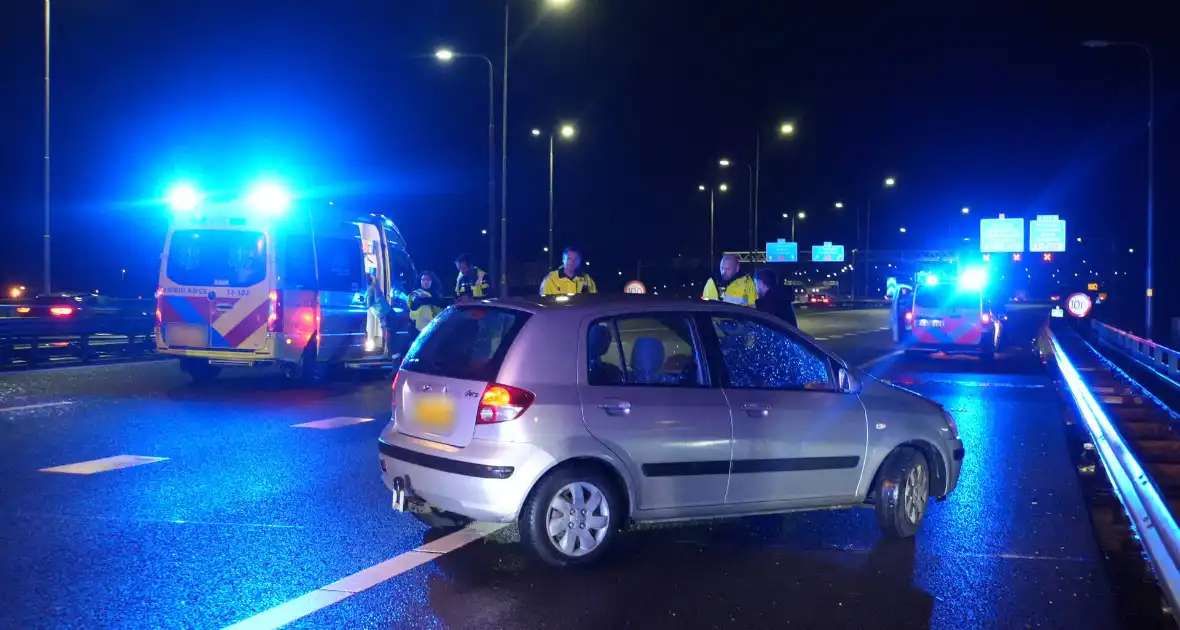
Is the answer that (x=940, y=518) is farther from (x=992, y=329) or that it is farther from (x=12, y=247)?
(x=12, y=247)

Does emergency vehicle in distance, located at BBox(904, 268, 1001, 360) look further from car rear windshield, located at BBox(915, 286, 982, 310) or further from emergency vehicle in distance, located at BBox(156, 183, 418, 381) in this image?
→ emergency vehicle in distance, located at BBox(156, 183, 418, 381)

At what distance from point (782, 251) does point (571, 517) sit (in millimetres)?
57196

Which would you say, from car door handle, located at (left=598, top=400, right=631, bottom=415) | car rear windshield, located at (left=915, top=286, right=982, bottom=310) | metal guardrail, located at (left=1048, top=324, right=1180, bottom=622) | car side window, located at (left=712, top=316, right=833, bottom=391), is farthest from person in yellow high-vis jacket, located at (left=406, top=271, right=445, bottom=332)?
car door handle, located at (left=598, top=400, right=631, bottom=415)

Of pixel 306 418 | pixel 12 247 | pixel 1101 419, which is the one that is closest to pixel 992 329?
pixel 1101 419

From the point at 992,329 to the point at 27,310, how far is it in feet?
60.1

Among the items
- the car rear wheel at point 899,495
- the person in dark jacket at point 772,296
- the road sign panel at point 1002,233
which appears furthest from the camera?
the road sign panel at point 1002,233

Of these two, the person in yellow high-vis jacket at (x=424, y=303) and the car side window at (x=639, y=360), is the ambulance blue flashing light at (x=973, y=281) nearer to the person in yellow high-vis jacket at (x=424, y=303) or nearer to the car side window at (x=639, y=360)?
the person in yellow high-vis jacket at (x=424, y=303)

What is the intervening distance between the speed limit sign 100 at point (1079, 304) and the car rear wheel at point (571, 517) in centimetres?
3537

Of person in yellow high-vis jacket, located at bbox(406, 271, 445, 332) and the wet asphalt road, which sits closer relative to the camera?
the wet asphalt road

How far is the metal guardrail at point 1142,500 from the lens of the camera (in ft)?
17.3

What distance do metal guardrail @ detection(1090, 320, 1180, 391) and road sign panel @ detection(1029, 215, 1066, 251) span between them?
19.1 metres

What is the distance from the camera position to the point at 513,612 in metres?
5.08

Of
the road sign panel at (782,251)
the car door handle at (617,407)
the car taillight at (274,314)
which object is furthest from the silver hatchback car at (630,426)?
the road sign panel at (782,251)

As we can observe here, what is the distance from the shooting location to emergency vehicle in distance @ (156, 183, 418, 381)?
47.2 feet
